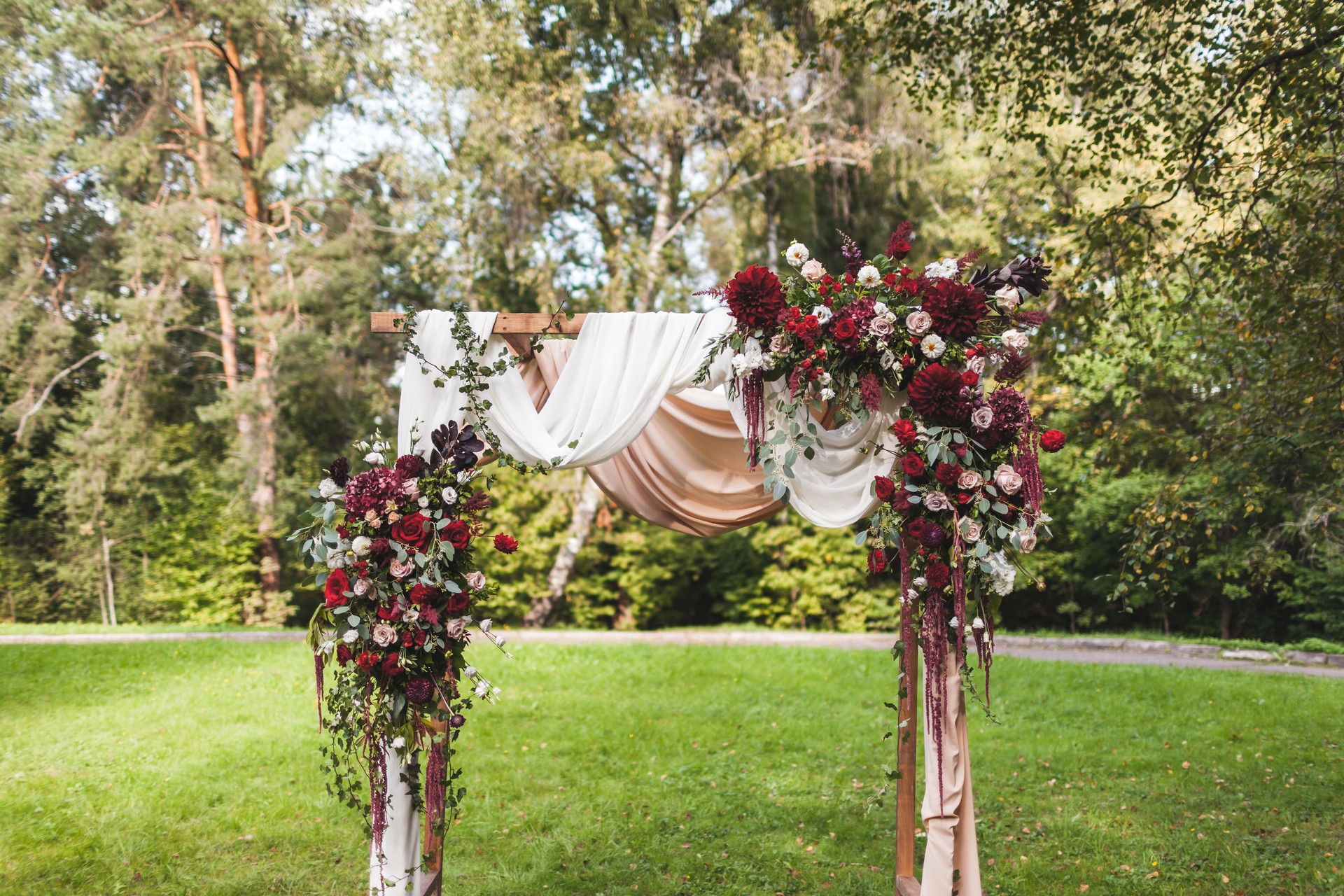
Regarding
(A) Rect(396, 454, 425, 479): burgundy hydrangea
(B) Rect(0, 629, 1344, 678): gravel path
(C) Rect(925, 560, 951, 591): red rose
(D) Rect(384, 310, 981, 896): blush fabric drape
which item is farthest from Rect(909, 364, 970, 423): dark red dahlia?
(B) Rect(0, 629, 1344, 678): gravel path

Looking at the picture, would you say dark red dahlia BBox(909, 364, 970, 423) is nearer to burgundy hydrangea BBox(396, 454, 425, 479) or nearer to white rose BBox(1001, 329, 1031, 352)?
white rose BBox(1001, 329, 1031, 352)

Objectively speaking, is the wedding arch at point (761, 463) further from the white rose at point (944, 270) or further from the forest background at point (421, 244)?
the forest background at point (421, 244)

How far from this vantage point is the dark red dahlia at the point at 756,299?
352cm

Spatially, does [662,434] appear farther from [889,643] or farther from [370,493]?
[889,643]

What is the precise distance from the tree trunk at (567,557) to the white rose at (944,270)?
8.71 meters

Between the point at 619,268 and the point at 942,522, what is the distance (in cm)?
908

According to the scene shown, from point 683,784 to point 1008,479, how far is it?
370cm

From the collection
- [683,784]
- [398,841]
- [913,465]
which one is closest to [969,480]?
[913,465]

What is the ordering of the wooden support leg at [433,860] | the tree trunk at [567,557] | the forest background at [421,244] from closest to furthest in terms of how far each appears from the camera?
the wooden support leg at [433,860]
the forest background at [421,244]
the tree trunk at [567,557]

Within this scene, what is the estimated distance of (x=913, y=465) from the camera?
3.27 m

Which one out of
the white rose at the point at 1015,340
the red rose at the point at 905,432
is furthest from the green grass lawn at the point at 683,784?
the white rose at the point at 1015,340

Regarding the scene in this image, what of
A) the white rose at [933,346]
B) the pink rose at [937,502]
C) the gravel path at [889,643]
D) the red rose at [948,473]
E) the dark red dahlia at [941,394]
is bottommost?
the gravel path at [889,643]

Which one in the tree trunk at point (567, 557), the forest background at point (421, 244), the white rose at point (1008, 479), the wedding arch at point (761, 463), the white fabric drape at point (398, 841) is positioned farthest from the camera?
the tree trunk at point (567, 557)

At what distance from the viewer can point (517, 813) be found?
5473mm
